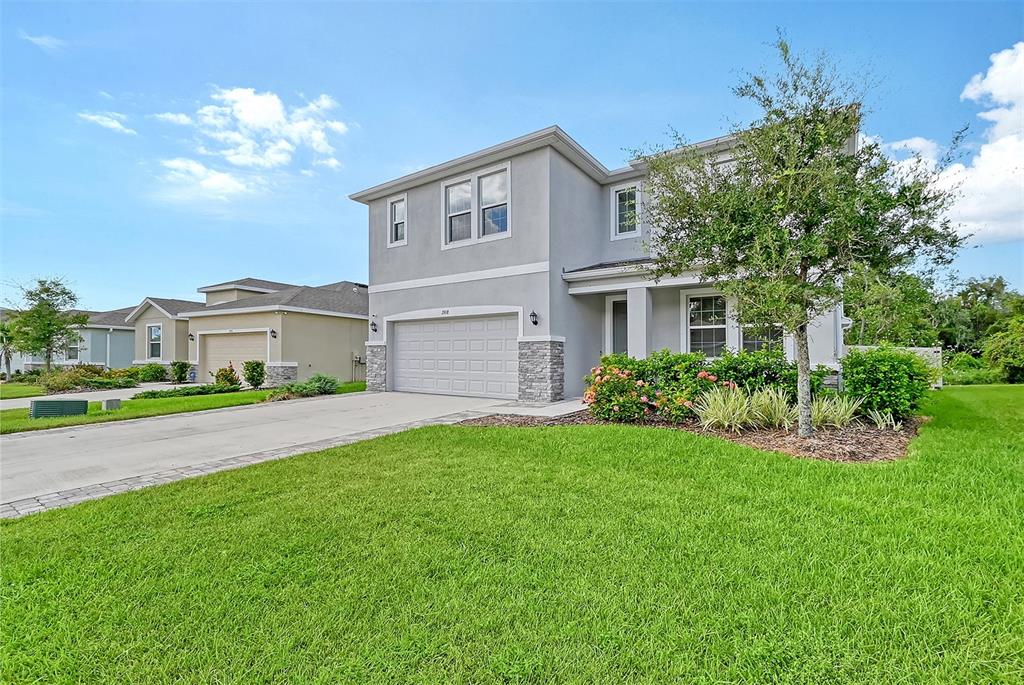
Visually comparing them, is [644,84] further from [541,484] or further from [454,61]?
[541,484]

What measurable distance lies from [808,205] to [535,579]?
18.7 feet

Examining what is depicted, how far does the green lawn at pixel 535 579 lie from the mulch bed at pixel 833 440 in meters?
0.71

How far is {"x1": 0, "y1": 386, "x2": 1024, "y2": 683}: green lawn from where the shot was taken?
2039 mm

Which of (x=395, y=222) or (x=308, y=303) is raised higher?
(x=395, y=222)

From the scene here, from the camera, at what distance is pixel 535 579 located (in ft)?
8.81

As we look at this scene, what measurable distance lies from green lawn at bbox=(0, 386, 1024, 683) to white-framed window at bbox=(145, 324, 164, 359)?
22.0m

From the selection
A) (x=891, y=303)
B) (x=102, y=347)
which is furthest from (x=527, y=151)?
(x=102, y=347)

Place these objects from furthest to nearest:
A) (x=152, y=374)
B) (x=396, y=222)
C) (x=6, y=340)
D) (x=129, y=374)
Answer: (x=6, y=340), (x=152, y=374), (x=129, y=374), (x=396, y=222)

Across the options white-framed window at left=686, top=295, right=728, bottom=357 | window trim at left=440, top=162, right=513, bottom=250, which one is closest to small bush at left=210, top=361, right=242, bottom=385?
window trim at left=440, top=162, right=513, bottom=250

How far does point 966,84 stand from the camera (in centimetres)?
820

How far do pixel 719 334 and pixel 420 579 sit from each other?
10021mm

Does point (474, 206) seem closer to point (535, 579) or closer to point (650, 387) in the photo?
point (650, 387)

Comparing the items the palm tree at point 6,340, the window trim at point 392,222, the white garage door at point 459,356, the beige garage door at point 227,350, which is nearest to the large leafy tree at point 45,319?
the palm tree at point 6,340

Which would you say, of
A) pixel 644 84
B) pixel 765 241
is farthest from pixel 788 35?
pixel 644 84
